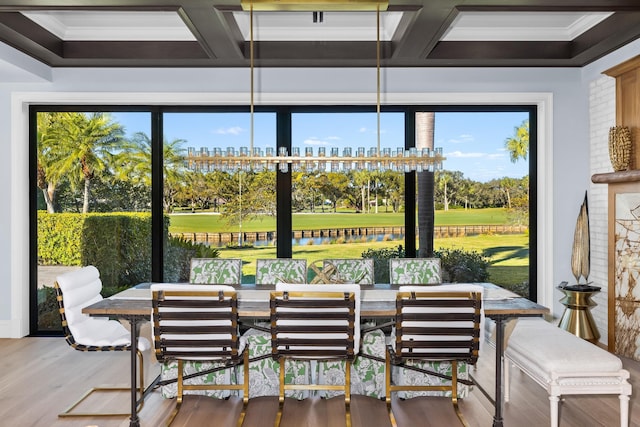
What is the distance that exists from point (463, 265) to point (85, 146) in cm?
426

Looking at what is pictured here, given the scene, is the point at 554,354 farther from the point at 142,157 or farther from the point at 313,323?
the point at 142,157

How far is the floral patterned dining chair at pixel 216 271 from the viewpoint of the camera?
428 cm

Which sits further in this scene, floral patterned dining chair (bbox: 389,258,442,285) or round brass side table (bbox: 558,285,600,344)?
round brass side table (bbox: 558,285,600,344)

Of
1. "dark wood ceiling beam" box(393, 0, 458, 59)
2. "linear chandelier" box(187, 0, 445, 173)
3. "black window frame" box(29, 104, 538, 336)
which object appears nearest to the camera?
"dark wood ceiling beam" box(393, 0, 458, 59)

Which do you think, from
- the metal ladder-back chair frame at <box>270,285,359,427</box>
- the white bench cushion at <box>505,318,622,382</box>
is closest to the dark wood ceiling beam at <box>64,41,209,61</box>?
the metal ladder-back chair frame at <box>270,285,359,427</box>

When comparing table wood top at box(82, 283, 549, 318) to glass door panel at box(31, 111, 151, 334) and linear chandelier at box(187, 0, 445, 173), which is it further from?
glass door panel at box(31, 111, 151, 334)

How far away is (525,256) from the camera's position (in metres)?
5.44

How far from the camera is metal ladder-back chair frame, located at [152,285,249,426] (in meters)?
2.85

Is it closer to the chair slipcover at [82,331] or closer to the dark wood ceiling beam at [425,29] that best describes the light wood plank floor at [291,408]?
the chair slipcover at [82,331]

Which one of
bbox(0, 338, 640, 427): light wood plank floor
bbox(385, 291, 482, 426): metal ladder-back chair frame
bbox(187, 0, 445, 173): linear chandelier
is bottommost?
bbox(0, 338, 640, 427): light wood plank floor

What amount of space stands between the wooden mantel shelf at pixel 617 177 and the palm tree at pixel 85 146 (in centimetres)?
476

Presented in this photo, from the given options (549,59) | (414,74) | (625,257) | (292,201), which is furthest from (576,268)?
(292,201)

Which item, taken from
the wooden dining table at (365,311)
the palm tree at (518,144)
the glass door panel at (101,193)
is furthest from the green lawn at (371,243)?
the wooden dining table at (365,311)

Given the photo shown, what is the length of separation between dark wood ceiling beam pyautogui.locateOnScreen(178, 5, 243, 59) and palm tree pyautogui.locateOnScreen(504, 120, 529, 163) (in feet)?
9.70
